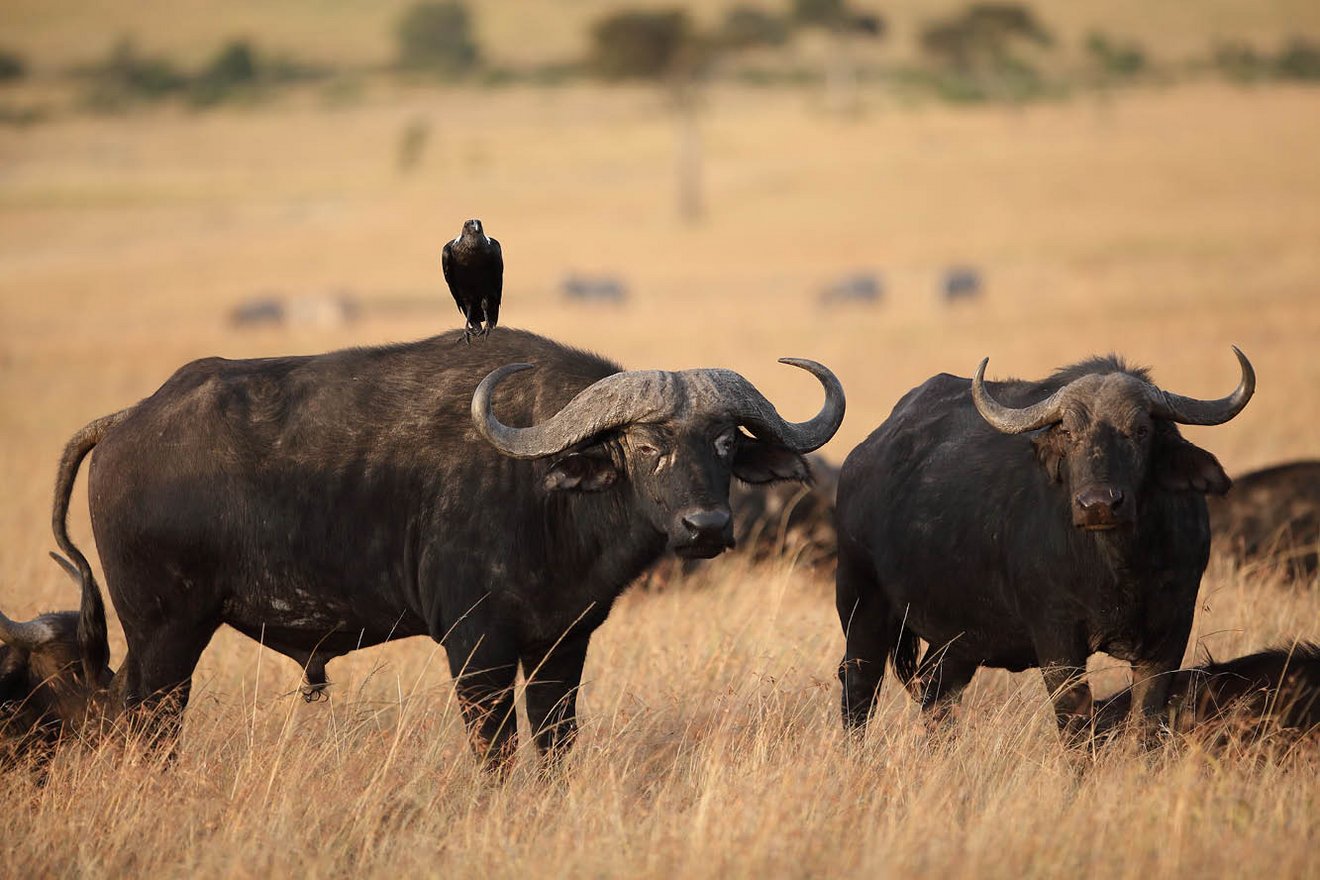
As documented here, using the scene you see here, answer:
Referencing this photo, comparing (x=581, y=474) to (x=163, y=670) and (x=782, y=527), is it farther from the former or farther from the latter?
(x=782, y=527)

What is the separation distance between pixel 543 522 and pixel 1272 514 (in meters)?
6.08

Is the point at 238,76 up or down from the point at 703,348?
up

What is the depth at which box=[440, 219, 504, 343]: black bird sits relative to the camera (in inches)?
257

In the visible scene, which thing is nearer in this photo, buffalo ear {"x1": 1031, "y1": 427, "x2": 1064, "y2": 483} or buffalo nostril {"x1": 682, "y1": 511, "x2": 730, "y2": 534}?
buffalo nostril {"x1": 682, "y1": 511, "x2": 730, "y2": 534}

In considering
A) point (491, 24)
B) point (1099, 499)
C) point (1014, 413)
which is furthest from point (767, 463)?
point (491, 24)

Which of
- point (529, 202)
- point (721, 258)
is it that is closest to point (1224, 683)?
point (721, 258)

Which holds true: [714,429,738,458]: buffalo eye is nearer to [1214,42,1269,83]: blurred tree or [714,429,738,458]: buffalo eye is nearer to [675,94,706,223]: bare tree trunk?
[675,94,706,223]: bare tree trunk

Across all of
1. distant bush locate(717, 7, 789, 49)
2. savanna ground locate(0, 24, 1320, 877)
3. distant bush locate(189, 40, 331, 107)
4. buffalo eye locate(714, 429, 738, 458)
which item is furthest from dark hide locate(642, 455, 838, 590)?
distant bush locate(189, 40, 331, 107)

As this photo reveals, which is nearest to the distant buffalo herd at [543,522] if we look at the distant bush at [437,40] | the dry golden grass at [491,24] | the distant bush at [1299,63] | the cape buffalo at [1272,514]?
the cape buffalo at [1272,514]

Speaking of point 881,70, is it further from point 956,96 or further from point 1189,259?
point 1189,259

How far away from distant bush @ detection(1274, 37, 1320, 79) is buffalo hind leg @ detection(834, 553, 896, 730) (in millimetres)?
85665

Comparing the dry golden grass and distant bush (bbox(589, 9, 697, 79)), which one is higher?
the dry golden grass

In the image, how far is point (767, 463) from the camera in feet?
21.1

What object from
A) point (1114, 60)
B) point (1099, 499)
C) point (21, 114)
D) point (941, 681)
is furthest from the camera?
point (21, 114)
